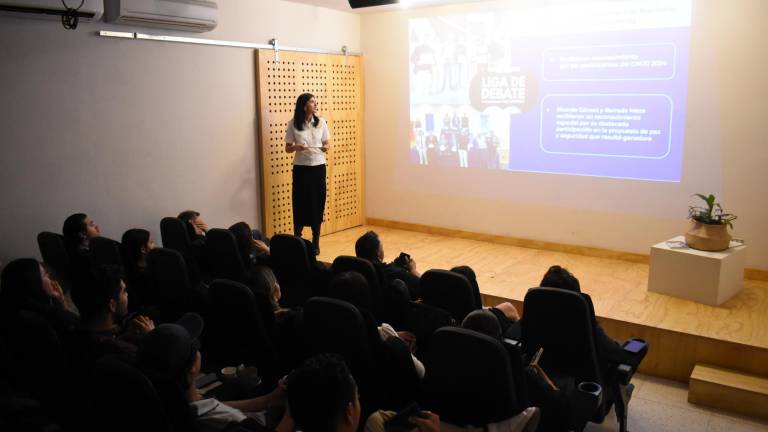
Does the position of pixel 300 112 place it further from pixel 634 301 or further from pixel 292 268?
pixel 634 301

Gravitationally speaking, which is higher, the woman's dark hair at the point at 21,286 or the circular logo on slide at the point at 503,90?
the circular logo on slide at the point at 503,90

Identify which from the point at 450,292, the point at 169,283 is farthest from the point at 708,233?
the point at 169,283

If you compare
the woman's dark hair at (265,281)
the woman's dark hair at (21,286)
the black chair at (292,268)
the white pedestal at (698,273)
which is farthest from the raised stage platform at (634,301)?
the woman's dark hair at (21,286)

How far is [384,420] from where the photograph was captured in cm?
226

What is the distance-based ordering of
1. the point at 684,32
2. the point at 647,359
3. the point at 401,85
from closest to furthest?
1. the point at 647,359
2. the point at 684,32
3. the point at 401,85

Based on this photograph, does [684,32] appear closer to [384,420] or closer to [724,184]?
[724,184]

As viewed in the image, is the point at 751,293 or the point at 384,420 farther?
the point at 751,293

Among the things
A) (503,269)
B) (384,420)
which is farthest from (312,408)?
(503,269)

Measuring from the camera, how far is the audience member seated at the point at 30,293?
10.4 feet

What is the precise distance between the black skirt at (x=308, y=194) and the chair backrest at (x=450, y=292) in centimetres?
318

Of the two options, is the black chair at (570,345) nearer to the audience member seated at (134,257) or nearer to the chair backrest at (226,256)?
the chair backrest at (226,256)

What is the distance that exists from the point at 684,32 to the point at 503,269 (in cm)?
268

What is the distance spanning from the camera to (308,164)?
658 centimetres

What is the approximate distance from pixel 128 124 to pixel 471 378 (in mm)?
4381
